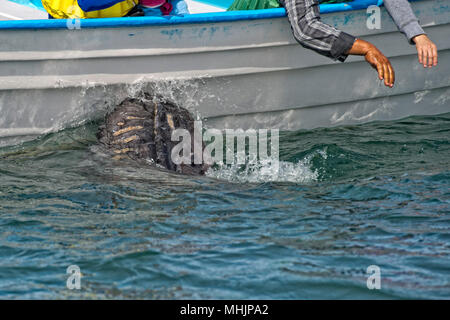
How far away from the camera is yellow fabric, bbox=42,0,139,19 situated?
6125 millimetres

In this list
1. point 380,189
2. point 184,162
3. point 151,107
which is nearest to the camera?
point 380,189

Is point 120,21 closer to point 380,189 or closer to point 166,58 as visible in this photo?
point 166,58

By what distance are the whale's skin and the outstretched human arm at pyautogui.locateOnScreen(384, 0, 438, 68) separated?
82.8 inches

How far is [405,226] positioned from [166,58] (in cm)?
281

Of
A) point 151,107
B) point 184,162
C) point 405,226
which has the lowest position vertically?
point 405,226

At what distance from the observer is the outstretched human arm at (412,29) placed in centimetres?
591

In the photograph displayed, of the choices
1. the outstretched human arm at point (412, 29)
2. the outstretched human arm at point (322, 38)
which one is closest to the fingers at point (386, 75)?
the outstretched human arm at point (322, 38)

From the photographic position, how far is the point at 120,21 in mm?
5867

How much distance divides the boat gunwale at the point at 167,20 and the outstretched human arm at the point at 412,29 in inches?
8.3
